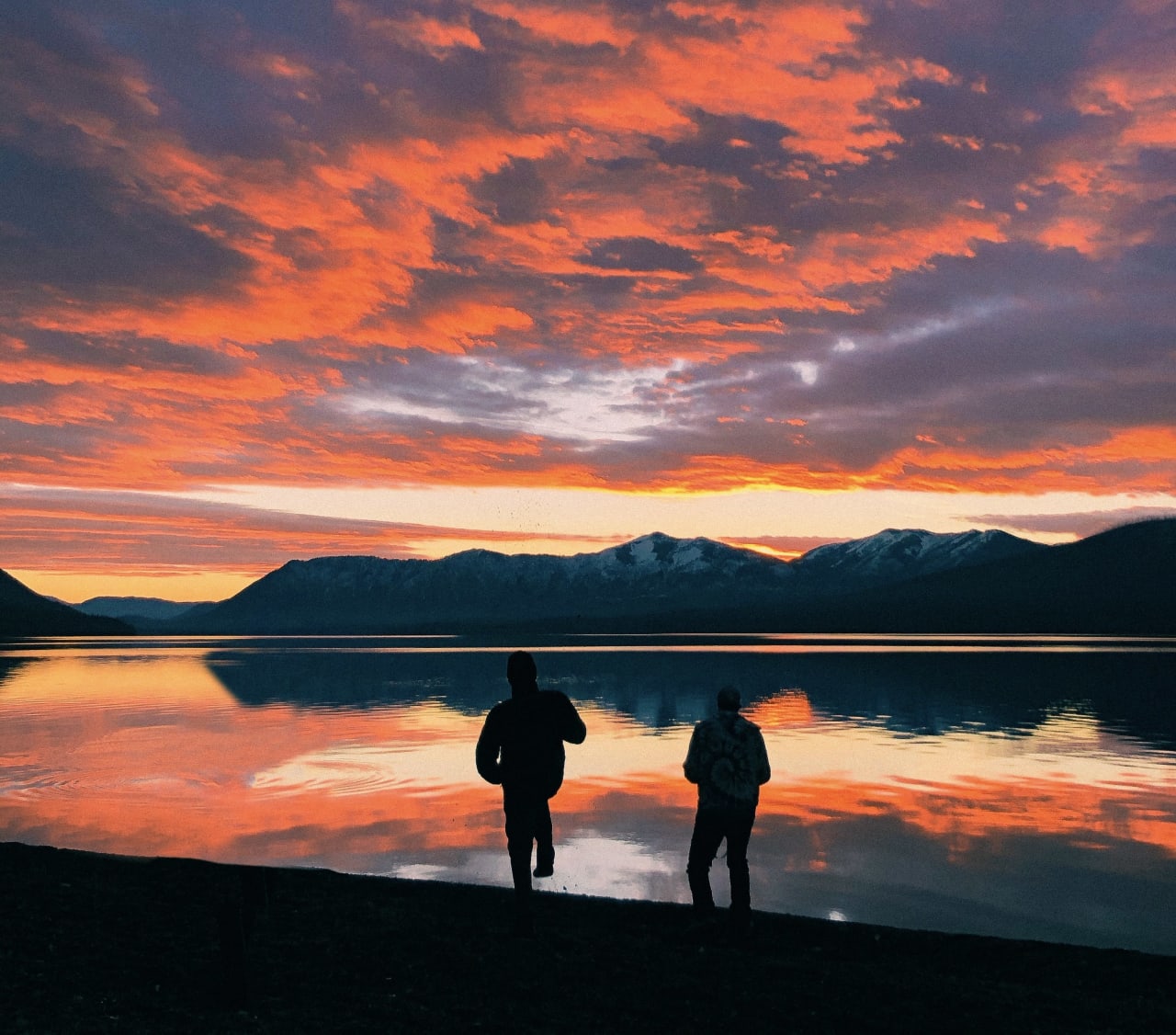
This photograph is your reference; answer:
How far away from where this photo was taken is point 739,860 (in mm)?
12359

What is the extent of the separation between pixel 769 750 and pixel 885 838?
12372mm

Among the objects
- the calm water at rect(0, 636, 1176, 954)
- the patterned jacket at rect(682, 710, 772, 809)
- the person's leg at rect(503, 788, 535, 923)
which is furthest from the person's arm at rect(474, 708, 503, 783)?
the calm water at rect(0, 636, 1176, 954)

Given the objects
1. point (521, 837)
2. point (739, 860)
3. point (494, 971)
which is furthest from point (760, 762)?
point (494, 971)

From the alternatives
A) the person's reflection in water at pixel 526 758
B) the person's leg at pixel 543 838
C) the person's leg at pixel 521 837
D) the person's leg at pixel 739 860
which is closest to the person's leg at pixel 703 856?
the person's leg at pixel 739 860

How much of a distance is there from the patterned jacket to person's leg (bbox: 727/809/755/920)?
0.53 feet

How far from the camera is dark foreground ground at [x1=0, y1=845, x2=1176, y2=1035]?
941 cm

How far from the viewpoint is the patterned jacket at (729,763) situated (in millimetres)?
12375

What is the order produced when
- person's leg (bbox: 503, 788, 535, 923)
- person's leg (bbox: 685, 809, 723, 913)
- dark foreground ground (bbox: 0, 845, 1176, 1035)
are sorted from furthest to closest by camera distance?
person's leg (bbox: 685, 809, 723, 913), person's leg (bbox: 503, 788, 535, 923), dark foreground ground (bbox: 0, 845, 1176, 1035)

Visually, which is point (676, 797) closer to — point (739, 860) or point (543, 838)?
point (739, 860)

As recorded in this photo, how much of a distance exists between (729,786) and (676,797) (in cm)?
1318

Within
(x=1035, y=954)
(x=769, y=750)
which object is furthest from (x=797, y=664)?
(x=1035, y=954)

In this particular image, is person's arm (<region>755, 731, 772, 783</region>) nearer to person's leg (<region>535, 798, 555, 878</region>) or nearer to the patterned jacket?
the patterned jacket

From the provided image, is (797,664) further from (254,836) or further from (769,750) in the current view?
(254,836)

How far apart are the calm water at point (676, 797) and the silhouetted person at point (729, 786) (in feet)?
11.0
